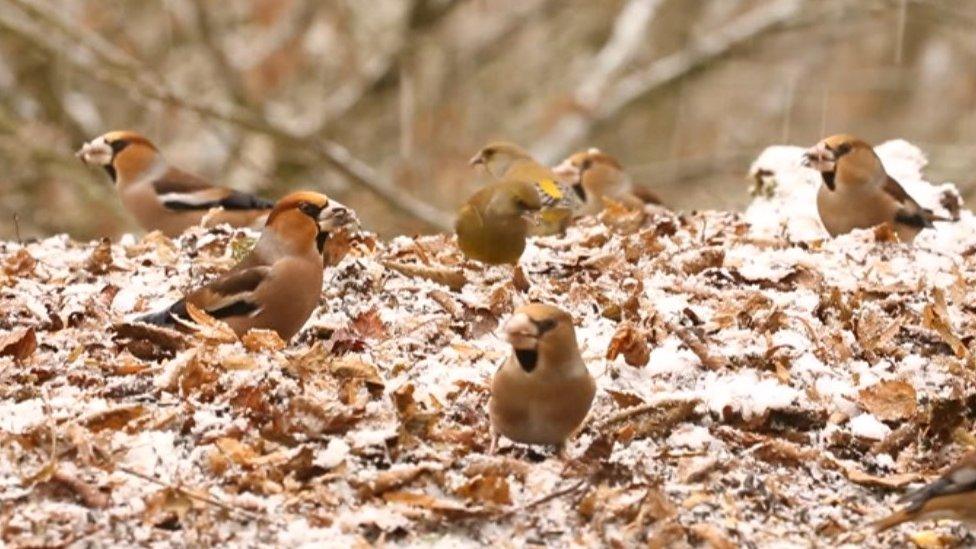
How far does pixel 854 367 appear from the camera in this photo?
505 centimetres

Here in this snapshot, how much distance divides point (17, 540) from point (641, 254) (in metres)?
3.02

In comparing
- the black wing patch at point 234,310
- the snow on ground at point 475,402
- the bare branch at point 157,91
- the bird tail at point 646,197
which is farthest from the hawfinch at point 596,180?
the black wing patch at point 234,310

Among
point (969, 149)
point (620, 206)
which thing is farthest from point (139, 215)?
point (969, 149)

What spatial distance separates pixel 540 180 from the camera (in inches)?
269

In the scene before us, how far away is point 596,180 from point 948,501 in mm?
4653

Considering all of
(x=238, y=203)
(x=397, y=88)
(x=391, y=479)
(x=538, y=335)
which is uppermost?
(x=397, y=88)

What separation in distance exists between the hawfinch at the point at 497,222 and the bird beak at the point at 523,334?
1.57m

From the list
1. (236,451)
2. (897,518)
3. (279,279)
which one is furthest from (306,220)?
(897,518)

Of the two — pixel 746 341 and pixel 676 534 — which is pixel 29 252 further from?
pixel 676 534

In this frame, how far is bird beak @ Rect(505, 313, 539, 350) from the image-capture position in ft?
13.6

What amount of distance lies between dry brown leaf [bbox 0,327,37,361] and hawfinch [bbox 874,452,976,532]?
8.41ft

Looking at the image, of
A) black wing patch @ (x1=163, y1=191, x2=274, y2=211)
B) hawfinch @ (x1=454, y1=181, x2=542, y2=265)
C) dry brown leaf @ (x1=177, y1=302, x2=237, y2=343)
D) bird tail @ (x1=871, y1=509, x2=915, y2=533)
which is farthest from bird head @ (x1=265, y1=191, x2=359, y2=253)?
bird tail @ (x1=871, y1=509, x2=915, y2=533)

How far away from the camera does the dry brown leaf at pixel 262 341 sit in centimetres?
483

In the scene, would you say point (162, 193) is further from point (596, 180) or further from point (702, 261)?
point (702, 261)
